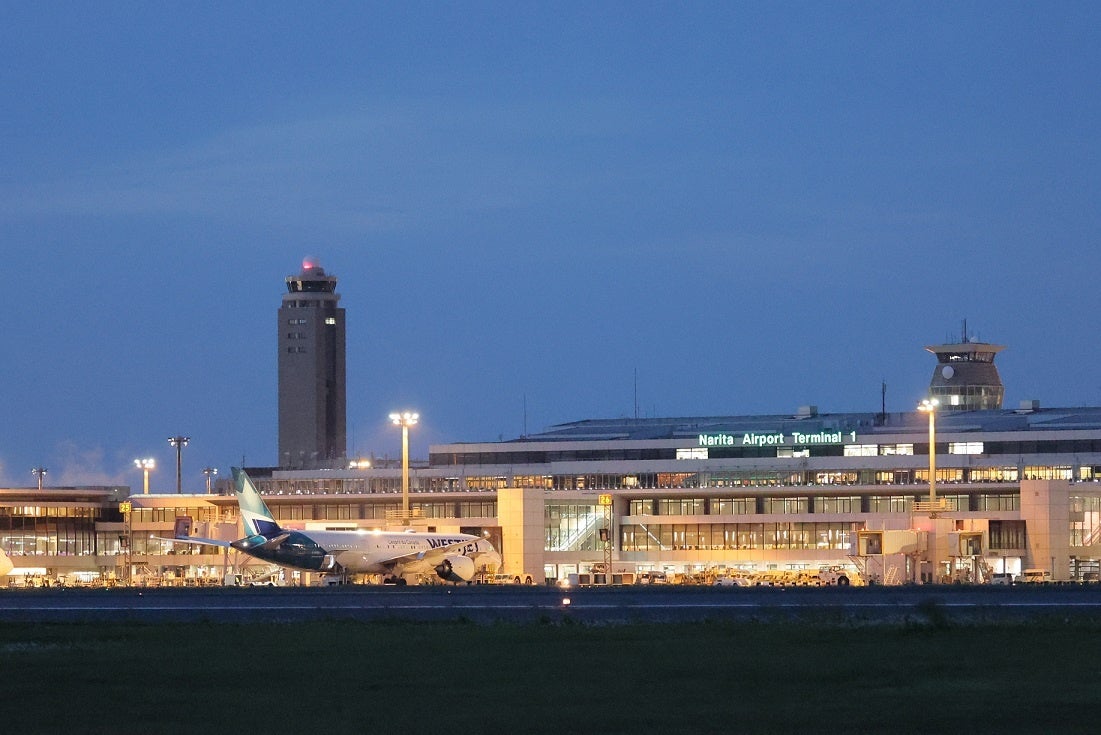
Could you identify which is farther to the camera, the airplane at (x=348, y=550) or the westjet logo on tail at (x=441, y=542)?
the westjet logo on tail at (x=441, y=542)

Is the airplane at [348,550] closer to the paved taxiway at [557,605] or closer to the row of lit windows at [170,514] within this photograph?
the paved taxiway at [557,605]

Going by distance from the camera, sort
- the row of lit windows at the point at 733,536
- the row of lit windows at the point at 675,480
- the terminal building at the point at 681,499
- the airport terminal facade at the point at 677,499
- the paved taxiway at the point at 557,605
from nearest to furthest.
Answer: the paved taxiway at the point at 557,605 → the terminal building at the point at 681,499 → the airport terminal facade at the point at 677,499 → the row of lit windows at the point at 733,536 → the row of lit windows at the point at 675,480

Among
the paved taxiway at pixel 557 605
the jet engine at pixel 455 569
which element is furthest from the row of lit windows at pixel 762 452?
the paved taxiway at pixel 557 605

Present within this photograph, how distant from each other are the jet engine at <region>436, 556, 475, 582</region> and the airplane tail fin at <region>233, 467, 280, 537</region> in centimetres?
1085

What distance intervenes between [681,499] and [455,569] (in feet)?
161

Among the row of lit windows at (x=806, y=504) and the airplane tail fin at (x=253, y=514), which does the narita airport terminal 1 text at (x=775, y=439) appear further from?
the airplane tail fin at (x=253, y=514)

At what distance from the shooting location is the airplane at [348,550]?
11531cm

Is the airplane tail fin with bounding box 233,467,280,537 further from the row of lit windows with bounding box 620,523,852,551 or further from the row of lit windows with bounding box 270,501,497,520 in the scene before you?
the row of lit windows with bounding box 620,523,852,551

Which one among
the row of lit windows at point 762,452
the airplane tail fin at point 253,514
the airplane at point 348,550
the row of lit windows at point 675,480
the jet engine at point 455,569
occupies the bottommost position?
the jet engine at point 455,569

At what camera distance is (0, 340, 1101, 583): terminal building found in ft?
461

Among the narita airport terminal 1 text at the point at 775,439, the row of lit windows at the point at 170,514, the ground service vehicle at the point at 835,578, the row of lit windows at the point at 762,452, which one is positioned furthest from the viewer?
the row of lit windows at the point at 170,514

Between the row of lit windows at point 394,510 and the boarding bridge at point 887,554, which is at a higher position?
the row of lit windows at point 394,510

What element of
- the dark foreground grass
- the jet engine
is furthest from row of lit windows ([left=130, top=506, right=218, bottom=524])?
the dark foreground grass

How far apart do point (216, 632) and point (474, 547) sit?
7448cm
